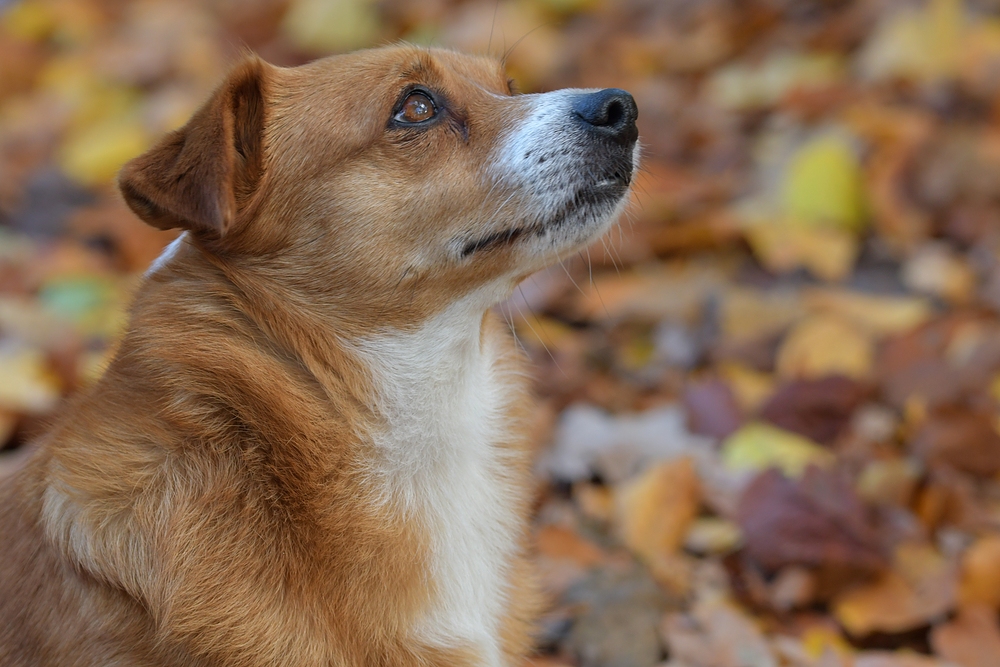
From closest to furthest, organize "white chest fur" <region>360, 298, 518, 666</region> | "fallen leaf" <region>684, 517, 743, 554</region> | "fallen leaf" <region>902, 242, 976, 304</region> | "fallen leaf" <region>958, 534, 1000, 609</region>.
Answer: "white chest fur" <region>360, 298, 518, 666</region>
"fallen leaf" <region>958, 534, 1000, 609</region>
"fallen leaf" <region>684, 517, 743, 554</region>
"fallen leaf" <region>902, 242, 976, 304</region>

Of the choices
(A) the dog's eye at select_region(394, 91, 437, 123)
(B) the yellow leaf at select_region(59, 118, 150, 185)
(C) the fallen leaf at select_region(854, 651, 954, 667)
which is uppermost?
(A) the dog's eye at select_region(394, 91, 437, 123)

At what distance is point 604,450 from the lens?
3.85 m

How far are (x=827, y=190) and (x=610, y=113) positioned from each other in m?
2.53

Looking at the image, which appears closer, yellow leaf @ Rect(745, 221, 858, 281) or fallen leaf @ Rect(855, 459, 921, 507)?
fallen leaf @ Rect(855, 459, 921, 507)

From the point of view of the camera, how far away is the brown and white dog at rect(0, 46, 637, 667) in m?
2.28

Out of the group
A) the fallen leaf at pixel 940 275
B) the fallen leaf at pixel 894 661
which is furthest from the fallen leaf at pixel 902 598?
the fallen leaf at pixel 940 275

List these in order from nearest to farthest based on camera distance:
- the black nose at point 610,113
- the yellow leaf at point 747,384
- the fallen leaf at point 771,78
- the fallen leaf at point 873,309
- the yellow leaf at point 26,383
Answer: the black nose at point 610,113
the yellow leaf at point 26,383
the yellow leaf at point 747,384
the fallen leaf at point 873,309
the fallen leaf at point 771,78

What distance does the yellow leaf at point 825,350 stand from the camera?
4.08 m

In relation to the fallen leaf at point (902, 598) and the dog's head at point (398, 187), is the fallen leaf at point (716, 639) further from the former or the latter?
the dog's head at point (398, 187)

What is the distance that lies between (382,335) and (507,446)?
18.6 inches

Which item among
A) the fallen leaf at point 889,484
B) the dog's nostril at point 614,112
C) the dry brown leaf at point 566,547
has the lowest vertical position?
the fallen leaf at point 889,484

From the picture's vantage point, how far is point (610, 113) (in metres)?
2.71

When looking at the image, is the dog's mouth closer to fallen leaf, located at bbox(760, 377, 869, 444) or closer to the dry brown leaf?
the dry brown leaf

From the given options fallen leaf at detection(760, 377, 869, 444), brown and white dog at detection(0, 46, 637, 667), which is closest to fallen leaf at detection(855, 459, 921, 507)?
fallen leaf at detection(760, 377, 869, 444)
